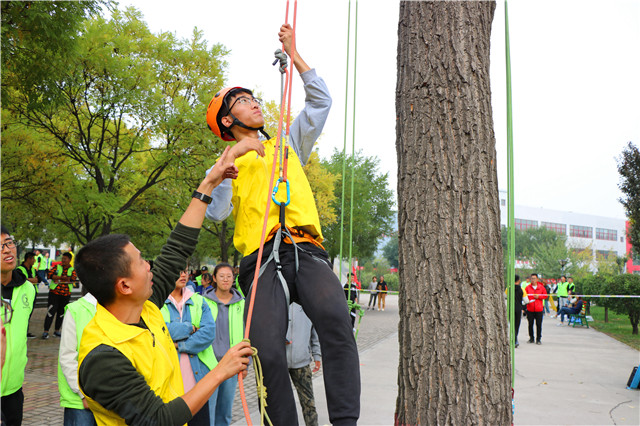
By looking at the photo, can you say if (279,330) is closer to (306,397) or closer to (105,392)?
(105,392)

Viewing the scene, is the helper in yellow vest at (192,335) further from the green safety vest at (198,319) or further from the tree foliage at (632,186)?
the tree foliage at (632,186)

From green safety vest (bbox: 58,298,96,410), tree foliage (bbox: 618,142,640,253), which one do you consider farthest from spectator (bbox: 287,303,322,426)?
tree foliage (bbox: 618,142,640,253)

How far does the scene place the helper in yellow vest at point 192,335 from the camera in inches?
197

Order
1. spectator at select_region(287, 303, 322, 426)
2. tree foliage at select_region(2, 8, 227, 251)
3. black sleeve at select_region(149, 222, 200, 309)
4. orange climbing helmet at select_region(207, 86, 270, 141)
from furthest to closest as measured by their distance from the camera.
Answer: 1. tree foliage at select_region(2, 8, 227, 251)
2. spectator at select_region(287, 303, 322, 426)
3. orange climbing helmet at select_region(207, 86, 270, 141)
4. black sleeve at select_region(149, 222, 200, 309)

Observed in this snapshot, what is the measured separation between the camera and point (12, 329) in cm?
432

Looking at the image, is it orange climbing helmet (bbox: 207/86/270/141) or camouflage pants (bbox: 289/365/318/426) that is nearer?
orange climbing helmet (bbox: 207/86/270/141)

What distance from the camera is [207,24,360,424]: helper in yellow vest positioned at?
2.69 metres

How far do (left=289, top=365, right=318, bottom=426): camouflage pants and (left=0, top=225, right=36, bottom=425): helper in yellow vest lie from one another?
2520 mm

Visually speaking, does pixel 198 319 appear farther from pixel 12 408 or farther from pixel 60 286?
pixel 60 286

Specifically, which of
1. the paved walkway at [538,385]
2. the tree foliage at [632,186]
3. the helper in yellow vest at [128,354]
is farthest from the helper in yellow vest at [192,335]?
the tree foliage at [632,186]

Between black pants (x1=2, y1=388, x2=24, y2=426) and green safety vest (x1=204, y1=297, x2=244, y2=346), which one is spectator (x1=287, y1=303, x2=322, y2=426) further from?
black pants (x1=2, y1=388, x2=24, y2=426)

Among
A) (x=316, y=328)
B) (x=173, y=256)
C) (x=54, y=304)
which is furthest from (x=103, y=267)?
(x=54, y=304)

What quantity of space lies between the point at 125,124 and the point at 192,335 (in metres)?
12.0

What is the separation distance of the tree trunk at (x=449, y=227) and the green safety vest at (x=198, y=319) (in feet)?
8.49
